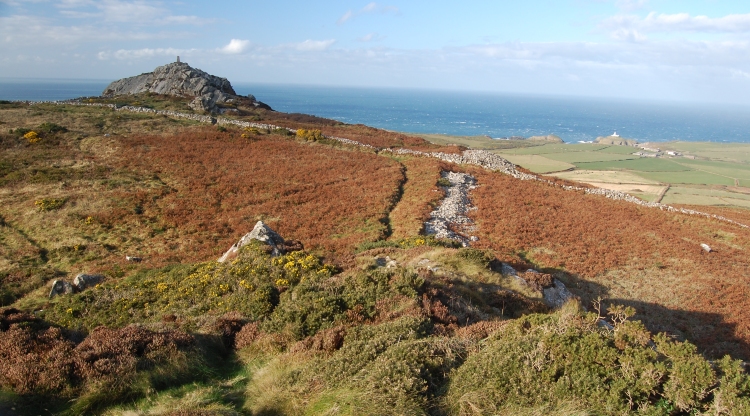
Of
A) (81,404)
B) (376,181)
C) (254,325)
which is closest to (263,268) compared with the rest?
(254,325)

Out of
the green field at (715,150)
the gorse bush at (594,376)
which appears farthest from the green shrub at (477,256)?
the green field at (715,150)

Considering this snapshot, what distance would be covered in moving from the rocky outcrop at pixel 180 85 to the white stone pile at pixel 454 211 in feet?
160

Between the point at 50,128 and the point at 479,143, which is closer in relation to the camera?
the point at 50,128

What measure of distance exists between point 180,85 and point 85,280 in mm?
69782

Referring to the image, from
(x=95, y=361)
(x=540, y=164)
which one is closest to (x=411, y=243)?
(x=95, y=361)

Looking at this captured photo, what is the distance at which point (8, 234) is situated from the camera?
21656mm

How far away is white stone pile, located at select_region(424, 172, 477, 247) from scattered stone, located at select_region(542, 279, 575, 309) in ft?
20.2

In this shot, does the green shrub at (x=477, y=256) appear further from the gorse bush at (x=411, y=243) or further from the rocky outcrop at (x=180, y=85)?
the rocky outcrop at (x=180, y=85)

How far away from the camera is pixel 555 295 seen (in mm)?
16500

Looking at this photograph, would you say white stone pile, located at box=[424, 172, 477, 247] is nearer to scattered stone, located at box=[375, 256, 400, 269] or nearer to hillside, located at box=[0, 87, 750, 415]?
hillside, located at box=[0, 87, 750, 415]

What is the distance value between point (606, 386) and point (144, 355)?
28.6 ft

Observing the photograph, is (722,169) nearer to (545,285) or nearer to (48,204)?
(545,285)

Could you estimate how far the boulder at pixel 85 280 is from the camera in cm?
1553

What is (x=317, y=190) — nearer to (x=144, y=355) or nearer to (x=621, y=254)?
(x=621, y=254)
